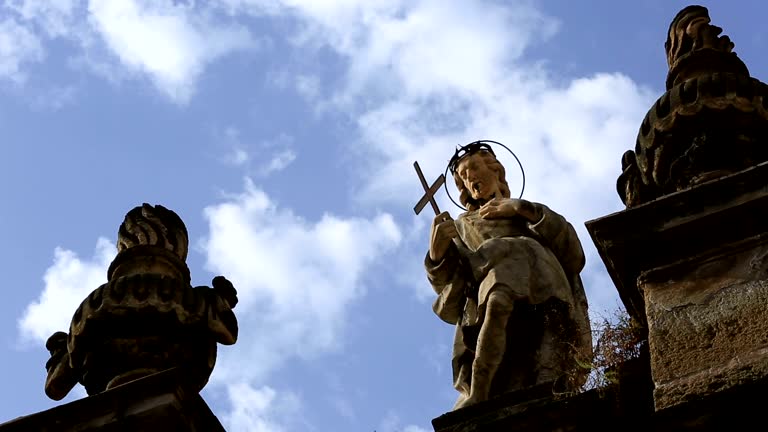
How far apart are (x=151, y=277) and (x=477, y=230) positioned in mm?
1840

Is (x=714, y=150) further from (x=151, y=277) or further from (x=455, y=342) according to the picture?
(x=151, y=277)

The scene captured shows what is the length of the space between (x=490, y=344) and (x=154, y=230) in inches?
98.4

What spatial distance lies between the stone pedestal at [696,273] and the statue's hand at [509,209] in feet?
6.64

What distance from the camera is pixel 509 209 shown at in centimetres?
1022

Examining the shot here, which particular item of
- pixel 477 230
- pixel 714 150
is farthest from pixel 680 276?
pixel 477 230

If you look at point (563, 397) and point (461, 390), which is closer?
point (563, 397)

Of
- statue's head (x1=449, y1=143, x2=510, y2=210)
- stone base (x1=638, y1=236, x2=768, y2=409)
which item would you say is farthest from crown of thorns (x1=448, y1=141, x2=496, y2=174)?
stone base (x1=638, y1=236, x2=768, y2=409)

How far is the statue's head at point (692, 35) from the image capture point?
30.7ft

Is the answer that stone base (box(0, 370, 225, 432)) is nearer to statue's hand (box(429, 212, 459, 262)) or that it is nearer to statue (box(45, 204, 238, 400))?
statue (box(45, 204, 238, 400))

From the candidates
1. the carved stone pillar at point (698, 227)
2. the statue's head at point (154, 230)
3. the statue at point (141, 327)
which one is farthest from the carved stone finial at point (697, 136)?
the statue's head at point (154, 230)

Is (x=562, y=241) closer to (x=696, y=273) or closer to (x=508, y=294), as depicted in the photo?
(x=508, y=294)

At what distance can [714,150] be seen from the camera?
8.53 metres

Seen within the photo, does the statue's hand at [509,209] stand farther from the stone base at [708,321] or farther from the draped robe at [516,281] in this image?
the stone base at [708,321]

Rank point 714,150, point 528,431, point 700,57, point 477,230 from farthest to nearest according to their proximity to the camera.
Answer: point 477,230 < point 700,57 < point 714,150 < point 528,431
